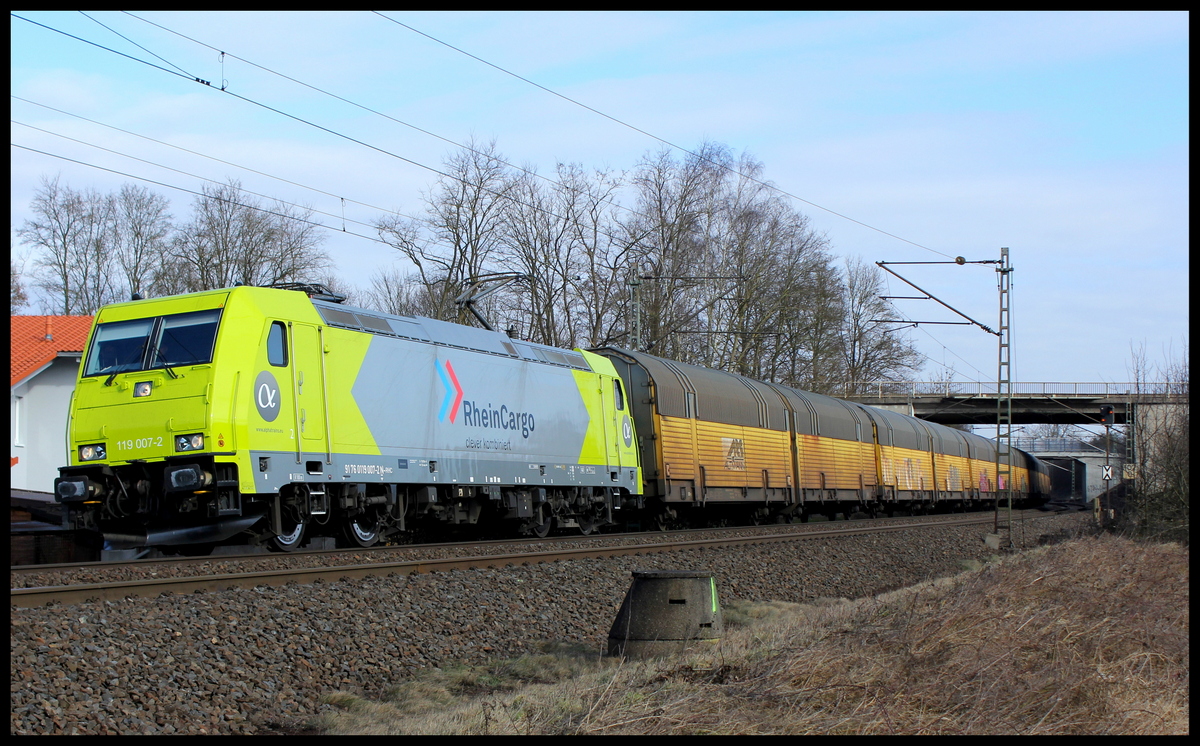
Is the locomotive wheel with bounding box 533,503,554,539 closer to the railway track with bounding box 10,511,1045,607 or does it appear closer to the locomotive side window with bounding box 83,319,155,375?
the railway track with bounding box 10,511,1045,607

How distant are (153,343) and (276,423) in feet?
6.05

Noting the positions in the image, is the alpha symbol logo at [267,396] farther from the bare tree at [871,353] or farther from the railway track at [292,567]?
the bare tree at [871,353]

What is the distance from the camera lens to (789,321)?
42.5 metres

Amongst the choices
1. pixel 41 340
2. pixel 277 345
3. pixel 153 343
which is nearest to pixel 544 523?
pixel 277 345

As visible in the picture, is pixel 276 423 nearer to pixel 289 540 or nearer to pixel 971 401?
pixel 289 540

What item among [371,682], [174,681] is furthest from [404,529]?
[174,681]

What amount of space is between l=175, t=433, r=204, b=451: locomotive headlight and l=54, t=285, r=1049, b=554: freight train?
0.09 ft

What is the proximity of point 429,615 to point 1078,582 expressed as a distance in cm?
668

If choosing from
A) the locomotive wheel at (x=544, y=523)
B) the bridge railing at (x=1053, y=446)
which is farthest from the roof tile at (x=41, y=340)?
the bridge railing at (x=1053, y=446)

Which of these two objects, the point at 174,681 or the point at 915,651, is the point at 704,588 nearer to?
the point at 915,651

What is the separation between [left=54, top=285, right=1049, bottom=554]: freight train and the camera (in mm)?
11695

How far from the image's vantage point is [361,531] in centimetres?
1404

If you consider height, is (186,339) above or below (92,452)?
above

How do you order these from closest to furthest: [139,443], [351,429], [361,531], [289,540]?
[139,443], [289,540], [351,429], [361,531]
